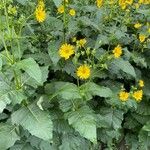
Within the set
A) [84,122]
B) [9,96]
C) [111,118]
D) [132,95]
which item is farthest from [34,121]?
[132,95]

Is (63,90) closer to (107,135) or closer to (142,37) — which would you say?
(107,135)

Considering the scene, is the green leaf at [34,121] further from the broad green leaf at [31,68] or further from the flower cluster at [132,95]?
the flower cluster at [132,95]

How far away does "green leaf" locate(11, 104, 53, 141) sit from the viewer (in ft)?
9.44

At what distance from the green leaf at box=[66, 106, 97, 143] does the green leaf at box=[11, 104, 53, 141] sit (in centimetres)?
18

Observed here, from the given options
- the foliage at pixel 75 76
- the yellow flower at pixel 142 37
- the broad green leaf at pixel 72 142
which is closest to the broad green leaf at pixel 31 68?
the foliage at pixel 75 76

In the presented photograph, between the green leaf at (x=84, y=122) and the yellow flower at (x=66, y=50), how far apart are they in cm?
45

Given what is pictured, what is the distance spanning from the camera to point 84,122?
2992mm

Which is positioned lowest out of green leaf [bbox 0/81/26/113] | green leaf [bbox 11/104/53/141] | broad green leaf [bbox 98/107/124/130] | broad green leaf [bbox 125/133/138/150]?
broad green leaf [bbox 125/133/138/150]

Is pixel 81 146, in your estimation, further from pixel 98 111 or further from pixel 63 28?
pixel 63 28

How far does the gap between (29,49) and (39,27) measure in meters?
0.29

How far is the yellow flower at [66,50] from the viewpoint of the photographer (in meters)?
3.22

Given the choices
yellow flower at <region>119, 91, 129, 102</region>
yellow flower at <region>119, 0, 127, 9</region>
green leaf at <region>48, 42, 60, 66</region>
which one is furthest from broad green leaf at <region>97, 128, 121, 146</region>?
yellow flower at <region>119, 0, 127, 9</region>

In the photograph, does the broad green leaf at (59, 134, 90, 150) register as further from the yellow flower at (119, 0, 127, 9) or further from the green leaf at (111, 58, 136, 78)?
the yellow flower at (119, 0, 127, 9)

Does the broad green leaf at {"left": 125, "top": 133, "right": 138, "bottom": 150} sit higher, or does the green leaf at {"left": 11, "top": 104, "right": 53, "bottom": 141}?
the green leaf at {"left": 11, "top": 104, "right": 53, "bottom": 141}
